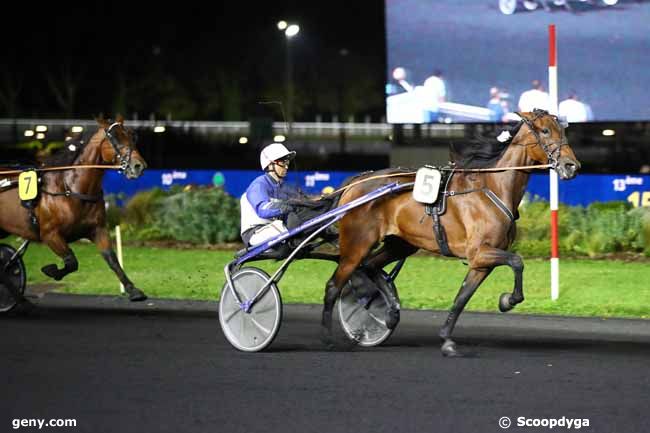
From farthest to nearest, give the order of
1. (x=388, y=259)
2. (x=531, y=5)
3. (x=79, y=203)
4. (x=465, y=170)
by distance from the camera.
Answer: (x=531, y=5), (x=79, y=203), (x=388, y=259), (x=465, y=170)

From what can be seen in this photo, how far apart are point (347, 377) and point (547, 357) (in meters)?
1.83

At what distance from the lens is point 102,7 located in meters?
50.7

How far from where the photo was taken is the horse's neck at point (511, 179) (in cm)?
988

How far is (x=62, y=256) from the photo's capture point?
12719 millimetres

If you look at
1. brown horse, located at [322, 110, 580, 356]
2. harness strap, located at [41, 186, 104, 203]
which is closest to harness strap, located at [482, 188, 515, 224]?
brown horse, located at [322, 110, 580, 356]

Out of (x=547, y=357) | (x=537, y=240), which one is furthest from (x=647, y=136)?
(x=547, y=357)

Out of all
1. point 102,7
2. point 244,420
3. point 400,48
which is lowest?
point 244,420

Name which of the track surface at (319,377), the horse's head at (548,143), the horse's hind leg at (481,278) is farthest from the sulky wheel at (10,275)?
the horse's head at (548,143)

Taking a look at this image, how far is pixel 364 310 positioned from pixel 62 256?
12.7ft

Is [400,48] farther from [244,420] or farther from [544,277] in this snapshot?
[244,420]

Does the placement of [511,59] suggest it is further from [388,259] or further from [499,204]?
[499,204]

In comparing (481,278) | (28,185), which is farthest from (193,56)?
(481,278)

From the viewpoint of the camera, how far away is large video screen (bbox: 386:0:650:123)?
1892 cm

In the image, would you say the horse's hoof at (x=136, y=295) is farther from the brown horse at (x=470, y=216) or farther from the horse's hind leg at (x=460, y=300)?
the horse's hind leg at (x=460, y=300)
